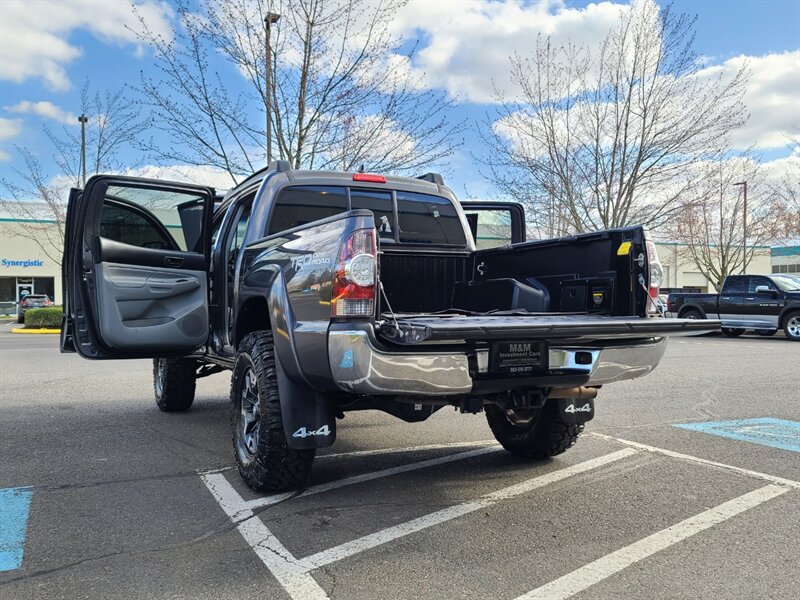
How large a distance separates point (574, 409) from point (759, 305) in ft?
53.6

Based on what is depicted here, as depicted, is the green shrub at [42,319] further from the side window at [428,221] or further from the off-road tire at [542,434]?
the off-road tire at [542,434]

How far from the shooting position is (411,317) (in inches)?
153

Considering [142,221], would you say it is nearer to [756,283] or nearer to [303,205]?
[303,205]

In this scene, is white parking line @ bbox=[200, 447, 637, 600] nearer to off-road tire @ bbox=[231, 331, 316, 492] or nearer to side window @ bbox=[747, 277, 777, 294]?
off-road tire @ bbox=[231, 331, 316, 492]

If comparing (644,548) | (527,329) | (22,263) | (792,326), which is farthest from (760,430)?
(22,263)

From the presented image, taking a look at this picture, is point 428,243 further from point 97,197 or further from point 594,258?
point 97,197

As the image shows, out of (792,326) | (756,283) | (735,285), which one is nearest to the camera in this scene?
(792,326)

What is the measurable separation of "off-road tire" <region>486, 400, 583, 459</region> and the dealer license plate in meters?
1.05

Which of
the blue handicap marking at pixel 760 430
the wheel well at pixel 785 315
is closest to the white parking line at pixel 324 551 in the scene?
the blue handicap marking at pixel 760 430

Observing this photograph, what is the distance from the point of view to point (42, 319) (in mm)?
25656

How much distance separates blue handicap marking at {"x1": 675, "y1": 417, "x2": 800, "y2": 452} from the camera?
18.5 ft

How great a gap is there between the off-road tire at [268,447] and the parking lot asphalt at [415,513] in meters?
0.14

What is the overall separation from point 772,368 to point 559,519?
8.76m

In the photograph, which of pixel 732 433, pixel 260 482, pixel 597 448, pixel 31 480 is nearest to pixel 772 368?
pixel 732 433
